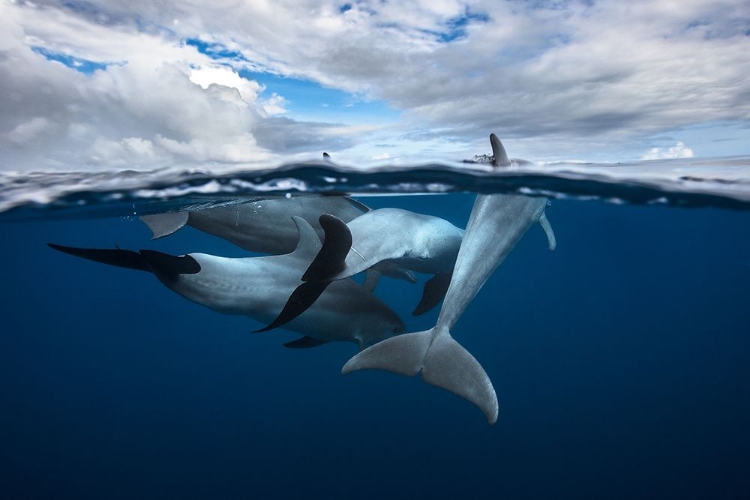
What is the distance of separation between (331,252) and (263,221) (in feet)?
10.5

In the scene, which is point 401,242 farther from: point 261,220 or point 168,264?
point 168,264

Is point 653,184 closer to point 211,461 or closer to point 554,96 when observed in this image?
point 554,96

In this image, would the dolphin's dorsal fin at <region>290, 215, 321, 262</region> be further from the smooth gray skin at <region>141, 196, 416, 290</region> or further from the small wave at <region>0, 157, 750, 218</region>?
the smooth gray skin at <region>141, 196, 416, 290</region>

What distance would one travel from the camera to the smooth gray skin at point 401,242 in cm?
654

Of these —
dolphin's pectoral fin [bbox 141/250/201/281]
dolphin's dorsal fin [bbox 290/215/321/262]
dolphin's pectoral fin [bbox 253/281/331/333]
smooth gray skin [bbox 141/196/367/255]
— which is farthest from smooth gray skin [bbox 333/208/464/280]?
dolphin's pectoral fin [bbox 141/250/201/281]

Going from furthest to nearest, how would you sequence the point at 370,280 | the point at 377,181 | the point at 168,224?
the point at 370,280 → the point at 377,181 → the point at 168,224

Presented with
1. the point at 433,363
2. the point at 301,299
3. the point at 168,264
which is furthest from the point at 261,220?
the point at 433,363

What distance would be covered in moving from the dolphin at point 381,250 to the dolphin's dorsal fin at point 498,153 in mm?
1473

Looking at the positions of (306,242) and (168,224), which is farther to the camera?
(168,224)

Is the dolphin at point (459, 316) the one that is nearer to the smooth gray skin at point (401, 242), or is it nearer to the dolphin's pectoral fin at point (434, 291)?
the smooth gray skin at point (401, 242)

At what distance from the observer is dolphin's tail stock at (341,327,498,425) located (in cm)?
597

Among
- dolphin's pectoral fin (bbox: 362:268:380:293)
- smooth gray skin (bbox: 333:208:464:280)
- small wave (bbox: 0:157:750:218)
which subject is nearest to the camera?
smooth gray skin (bbox: 333:208:464:280)

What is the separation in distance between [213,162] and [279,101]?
1.58 meters

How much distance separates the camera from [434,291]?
876 cm
